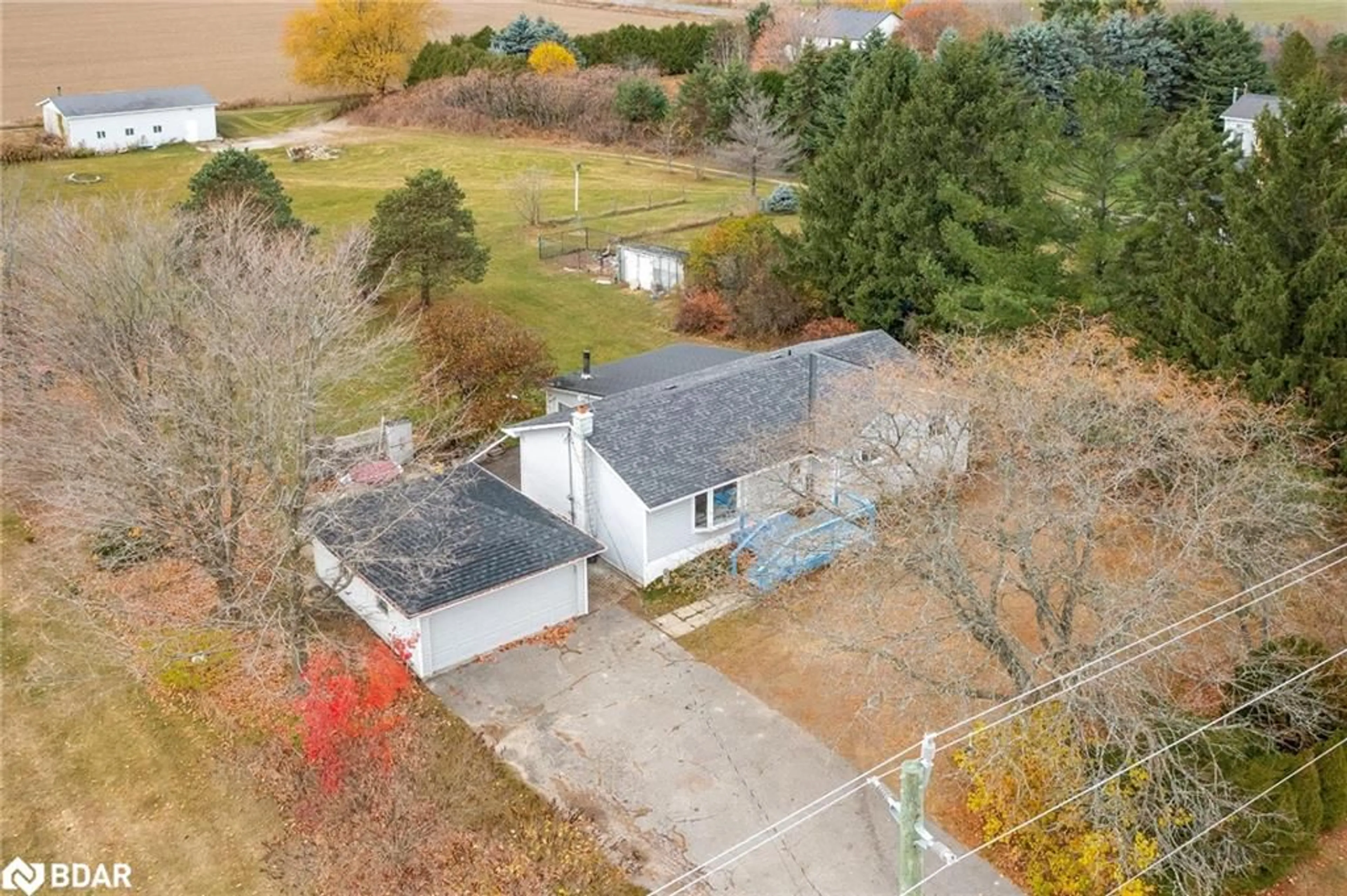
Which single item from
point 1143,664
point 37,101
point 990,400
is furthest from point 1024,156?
point 37,101

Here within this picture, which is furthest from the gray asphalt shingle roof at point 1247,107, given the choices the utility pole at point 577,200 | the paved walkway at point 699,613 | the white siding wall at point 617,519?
the white siding wall at point 617,519

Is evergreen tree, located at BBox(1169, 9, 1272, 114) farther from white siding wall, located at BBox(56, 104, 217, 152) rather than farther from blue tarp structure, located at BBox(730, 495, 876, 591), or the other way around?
white siding wall, located at BBox(56, 104, 217, 152)

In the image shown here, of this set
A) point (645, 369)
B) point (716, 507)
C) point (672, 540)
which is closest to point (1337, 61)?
point (645, 369)

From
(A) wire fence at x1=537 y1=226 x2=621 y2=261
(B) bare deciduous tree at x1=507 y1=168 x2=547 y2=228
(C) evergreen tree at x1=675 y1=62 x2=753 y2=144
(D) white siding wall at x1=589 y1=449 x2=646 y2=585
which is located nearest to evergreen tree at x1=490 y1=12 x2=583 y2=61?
(C) evergreen tree at x1=675 y1=62 x2=753 y2=144

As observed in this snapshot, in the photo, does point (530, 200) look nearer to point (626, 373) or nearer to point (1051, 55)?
point (626, 373)

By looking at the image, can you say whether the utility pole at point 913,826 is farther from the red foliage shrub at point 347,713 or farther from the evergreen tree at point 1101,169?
the evergreen tree at point 1101,169

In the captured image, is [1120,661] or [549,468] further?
[549,468]

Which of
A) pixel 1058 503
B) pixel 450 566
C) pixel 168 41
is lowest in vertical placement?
pixel 450 566
